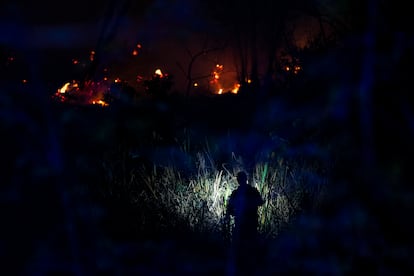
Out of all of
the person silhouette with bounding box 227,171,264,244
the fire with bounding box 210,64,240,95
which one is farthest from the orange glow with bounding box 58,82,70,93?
the fire with bounding box 210,64,240,95

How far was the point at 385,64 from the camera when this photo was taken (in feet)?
10.3

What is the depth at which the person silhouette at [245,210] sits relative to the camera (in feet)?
16.8

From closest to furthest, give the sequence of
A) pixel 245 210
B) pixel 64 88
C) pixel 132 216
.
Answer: pixel 245 210, pixel 64 88, pixel 132 216

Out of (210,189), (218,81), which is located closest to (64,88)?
(210,189)

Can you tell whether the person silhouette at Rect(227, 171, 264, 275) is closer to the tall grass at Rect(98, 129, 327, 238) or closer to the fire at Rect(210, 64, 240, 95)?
the tall grass at Rect(98, 129, 327, 238)

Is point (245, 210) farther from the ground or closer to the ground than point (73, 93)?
closer to the ground

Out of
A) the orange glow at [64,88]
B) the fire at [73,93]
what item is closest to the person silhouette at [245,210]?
the fire at [73,93]

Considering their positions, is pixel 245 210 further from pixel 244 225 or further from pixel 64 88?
pixel 64 88

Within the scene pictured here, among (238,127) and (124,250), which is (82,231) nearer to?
(124,250)

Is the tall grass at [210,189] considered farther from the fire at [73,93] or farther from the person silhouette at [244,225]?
the fire at [73,93]

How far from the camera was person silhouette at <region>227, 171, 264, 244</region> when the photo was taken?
16.8ft

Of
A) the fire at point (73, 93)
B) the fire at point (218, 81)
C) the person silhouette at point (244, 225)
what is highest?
the fire at point (218, 81)

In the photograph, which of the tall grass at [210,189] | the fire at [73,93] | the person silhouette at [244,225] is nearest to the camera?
the person silhouette at [244,225]

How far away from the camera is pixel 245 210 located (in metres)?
5.11
